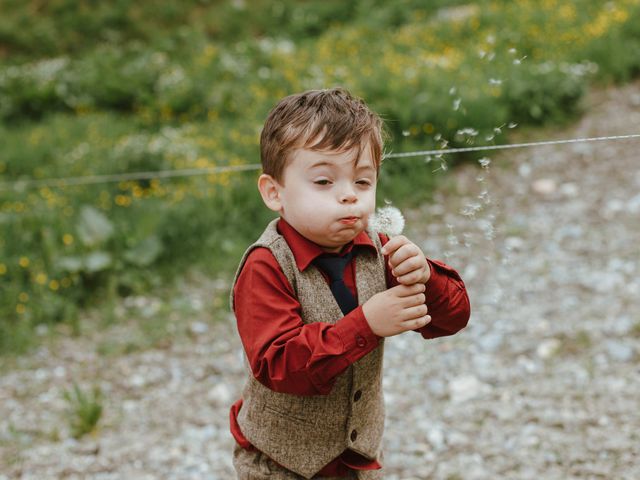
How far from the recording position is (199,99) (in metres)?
8.81

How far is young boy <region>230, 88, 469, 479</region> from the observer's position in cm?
158

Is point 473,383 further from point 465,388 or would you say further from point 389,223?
point 389,223

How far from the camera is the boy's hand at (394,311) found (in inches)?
61.6

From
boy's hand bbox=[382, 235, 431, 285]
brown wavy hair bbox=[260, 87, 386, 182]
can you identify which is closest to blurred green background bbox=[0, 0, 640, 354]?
brown wavy hair bbox=[260, 87, 386, 182]

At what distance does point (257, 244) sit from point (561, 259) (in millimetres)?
3783

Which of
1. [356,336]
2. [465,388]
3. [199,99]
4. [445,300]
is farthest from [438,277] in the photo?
[199,99]

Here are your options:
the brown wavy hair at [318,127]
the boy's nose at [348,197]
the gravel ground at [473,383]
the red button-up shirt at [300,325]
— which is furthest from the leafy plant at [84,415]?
the boy's nose at [348,197]

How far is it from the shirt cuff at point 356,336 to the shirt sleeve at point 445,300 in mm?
246

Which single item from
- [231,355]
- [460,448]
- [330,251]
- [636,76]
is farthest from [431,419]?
[636,76]

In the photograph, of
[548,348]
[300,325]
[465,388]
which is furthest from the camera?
[548,348]

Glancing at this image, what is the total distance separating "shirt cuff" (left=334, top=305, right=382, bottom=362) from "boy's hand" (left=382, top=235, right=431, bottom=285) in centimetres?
12

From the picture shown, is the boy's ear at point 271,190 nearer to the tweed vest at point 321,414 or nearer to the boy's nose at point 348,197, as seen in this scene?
the tweed vest at point 321,414

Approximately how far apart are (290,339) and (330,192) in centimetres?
36

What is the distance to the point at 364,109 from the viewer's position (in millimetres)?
1782
